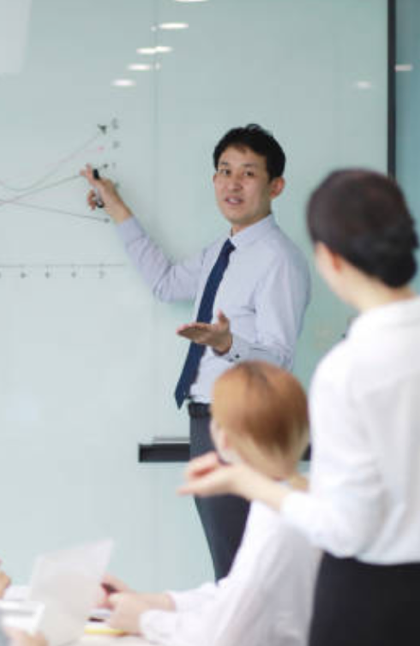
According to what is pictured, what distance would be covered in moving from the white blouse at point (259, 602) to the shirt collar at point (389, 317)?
0.37m

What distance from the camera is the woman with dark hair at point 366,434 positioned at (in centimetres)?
131

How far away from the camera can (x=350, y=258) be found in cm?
135

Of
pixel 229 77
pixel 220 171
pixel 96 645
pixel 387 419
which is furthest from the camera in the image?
pixel 229 77

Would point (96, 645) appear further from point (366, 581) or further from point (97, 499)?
point (97, 499)

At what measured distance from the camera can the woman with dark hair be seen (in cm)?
131

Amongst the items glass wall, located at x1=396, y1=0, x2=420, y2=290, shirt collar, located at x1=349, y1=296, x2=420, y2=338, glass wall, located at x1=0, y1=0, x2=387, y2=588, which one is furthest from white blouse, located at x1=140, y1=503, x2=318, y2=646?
glass wall, located at x1=396, y1=0, x2=420, y2=290

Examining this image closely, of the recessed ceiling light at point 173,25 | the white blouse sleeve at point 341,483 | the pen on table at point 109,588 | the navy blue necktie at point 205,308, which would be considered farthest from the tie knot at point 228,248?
the white blouse sleeve at point 341,483

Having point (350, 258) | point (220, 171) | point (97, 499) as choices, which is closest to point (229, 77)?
point (220, 171)

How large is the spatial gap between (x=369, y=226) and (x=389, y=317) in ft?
→ 0.41

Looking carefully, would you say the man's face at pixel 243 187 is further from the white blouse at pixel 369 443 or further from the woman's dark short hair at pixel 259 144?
the white blouse at pixel 369 443

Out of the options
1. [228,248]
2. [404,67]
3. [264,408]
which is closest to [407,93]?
[404,67]

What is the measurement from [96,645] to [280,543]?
12.7 inches

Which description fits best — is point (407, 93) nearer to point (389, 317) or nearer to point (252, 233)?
point (252, 233)

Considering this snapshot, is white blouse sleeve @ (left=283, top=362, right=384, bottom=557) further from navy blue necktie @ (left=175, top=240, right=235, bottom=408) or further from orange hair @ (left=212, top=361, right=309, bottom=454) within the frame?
navy blue necktie @ (left=175, top=240, right=235, bottom=408)
